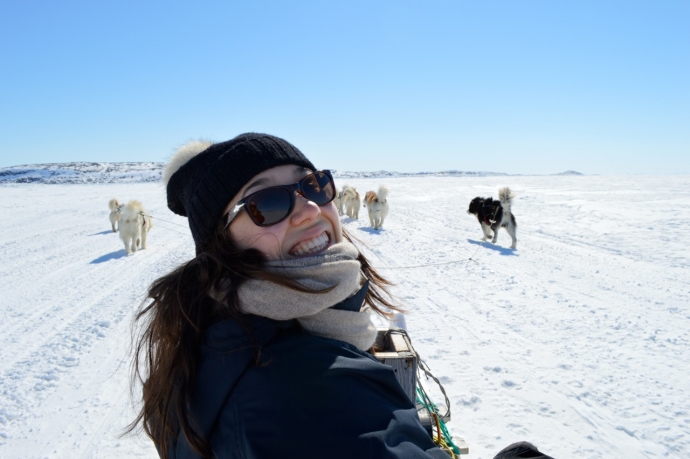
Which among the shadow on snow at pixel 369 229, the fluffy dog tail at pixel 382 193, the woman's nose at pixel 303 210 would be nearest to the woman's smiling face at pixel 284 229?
the woman's nose at pixel 303 210

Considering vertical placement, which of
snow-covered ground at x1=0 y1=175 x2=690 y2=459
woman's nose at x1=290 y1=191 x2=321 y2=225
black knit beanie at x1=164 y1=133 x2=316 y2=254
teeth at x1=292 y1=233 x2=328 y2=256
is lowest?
snow-covered ground at x1=0 y1=175 x2=690 y2=459

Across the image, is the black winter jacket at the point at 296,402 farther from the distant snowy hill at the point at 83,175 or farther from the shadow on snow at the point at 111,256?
the distant snowy hill at the point at 83,175

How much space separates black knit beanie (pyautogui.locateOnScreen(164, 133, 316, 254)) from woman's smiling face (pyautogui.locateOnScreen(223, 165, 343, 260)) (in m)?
0.04

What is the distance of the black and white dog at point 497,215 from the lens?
41.3 feet

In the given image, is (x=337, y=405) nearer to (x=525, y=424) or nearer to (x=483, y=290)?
(x=525, y=424)

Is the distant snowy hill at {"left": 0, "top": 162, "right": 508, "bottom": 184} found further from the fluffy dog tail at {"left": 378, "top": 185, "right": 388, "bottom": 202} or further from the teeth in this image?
the teeth

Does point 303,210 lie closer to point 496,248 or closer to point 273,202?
point 273,202

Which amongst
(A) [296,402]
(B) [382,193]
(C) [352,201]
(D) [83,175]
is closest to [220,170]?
(A) [296,402]

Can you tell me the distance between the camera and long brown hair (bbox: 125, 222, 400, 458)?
1240 millimetres

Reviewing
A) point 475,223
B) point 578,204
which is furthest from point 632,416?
point 578,204

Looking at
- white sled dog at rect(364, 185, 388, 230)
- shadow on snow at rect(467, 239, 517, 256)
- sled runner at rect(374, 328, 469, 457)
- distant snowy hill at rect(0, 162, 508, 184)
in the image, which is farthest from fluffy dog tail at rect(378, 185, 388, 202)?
distant snowy hill at rect(0, 162, 508, 184)

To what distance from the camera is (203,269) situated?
1407 mm

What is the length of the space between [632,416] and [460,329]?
7.48 ft

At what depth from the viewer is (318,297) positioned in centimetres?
134
